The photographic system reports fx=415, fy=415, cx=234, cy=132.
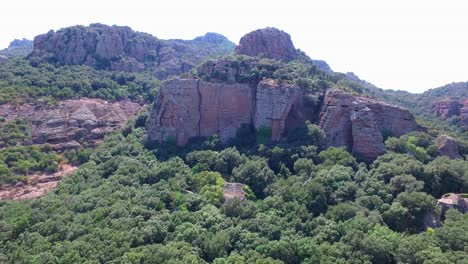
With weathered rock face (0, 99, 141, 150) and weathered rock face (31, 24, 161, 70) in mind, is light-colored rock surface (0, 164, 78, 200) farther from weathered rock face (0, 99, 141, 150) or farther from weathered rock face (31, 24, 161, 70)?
weathered rock face (31, 24, 161, 70)

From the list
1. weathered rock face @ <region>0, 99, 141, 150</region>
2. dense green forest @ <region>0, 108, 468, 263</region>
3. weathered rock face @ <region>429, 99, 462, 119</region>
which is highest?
weathered rock face @ <region>429, 99, 462, 119</region>

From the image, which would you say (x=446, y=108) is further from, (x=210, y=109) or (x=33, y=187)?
(x=33, y=187)

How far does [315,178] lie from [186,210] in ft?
47.2

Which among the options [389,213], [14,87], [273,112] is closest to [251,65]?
[273,112]

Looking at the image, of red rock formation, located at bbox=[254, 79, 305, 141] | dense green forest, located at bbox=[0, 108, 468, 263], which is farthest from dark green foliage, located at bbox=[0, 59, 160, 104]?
red rock formation, located at bbox=[254, 79, 305, 141]

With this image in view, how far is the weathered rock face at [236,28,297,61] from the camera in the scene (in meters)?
79.6

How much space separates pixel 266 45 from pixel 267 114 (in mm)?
28905

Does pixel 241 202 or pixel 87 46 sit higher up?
pixel 87 46

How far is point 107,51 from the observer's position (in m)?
99.6

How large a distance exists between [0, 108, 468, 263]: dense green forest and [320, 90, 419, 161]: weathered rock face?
6.52 ft

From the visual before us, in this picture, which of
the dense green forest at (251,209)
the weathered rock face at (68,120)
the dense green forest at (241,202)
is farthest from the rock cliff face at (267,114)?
the weathered rock face at (68,120)

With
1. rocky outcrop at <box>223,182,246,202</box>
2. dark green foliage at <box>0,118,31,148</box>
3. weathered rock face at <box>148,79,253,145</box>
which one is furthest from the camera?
dark green foliage at <box>0,118,31,148</box>

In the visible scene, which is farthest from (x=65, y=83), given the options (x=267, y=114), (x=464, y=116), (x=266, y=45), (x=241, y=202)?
(x=464, y=116)

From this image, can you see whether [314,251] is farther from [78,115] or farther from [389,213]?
[78,115]
